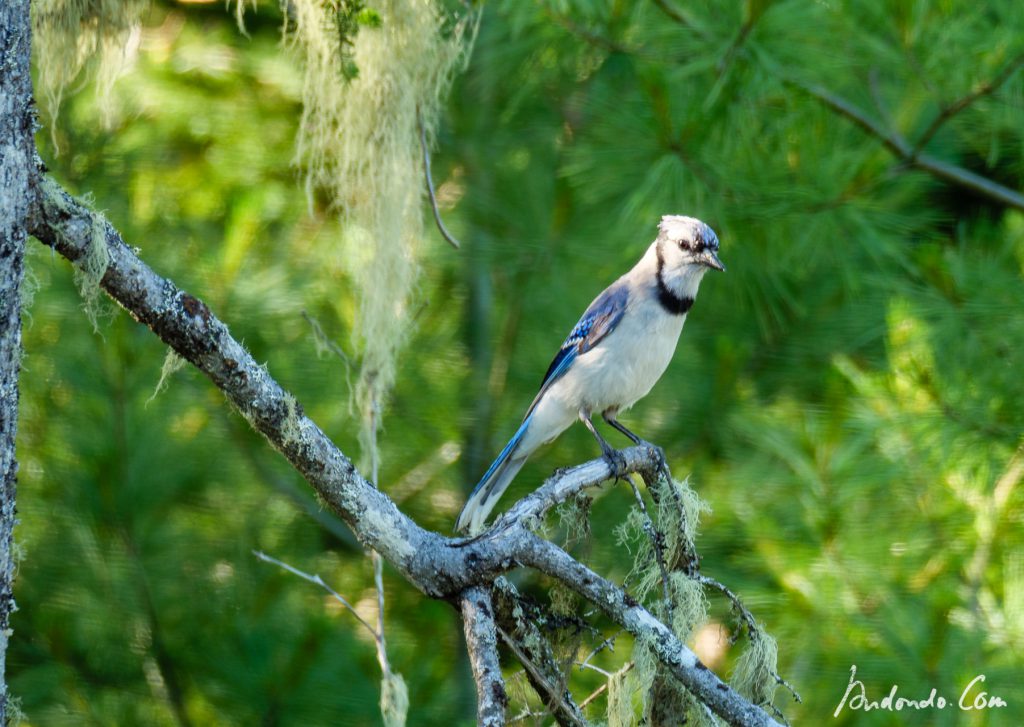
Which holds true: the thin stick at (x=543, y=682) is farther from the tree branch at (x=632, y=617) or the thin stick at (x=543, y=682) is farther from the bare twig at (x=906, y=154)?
the bare twig at (x=906, y=154)

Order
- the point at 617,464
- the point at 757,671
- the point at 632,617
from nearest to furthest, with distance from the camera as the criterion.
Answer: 1. the point at 632,617
2. the point at 757,671
3. the point at 617,464

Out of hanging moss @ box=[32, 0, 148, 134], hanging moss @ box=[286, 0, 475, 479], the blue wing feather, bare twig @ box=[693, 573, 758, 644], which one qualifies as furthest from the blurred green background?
bare twig @ box=[693, 573, 758, 644]

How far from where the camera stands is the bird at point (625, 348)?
10.1ft

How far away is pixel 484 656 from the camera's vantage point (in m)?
1.57

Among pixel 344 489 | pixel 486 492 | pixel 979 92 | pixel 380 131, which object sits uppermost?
pixel 979 92

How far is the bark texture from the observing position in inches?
58.2

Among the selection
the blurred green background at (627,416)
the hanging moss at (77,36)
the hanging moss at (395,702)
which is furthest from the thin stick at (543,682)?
the blurred green background at (627,416)

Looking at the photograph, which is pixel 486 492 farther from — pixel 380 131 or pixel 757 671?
pixel 757 671

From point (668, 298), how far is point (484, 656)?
1.76 metres

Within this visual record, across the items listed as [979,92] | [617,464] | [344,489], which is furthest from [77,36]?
[979,92]

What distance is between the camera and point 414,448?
3.93 m

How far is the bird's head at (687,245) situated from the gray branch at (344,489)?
1384 mm

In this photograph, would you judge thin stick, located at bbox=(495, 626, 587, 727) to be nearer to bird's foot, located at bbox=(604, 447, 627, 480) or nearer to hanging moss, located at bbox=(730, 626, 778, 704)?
hanging moss, located at bbox=(730, 626, 778, 704)

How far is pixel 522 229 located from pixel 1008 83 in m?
1.57
